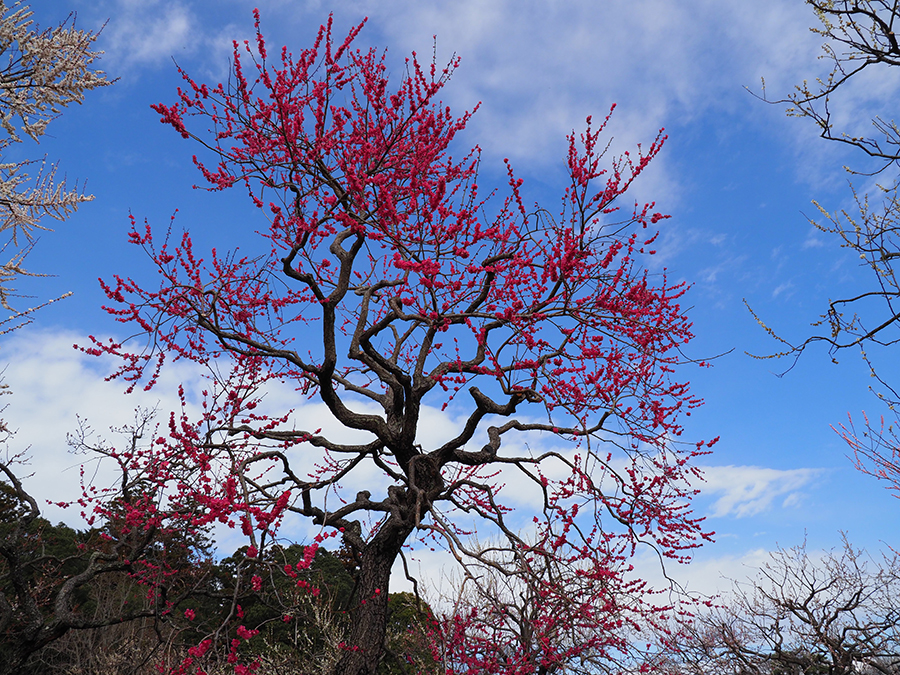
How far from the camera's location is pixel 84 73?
7.14 meters

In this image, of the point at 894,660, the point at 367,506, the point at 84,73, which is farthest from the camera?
the point at 367,506

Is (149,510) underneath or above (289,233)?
underneath

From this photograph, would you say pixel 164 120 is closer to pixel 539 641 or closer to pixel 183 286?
pixel 183 286

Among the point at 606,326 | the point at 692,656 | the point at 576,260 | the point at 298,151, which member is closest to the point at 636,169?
the point at 576,260

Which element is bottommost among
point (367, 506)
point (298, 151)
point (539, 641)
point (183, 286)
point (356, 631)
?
point (356, 631)

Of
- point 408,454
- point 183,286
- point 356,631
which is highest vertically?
point 183,286

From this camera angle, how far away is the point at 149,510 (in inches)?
274

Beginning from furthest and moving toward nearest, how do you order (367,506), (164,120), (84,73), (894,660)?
(367,506), (894,660), (84,73), (164,120)

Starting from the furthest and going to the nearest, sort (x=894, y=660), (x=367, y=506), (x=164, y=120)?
(x=367, y=506) → (x=894, y=660) → (x=164, y=120)

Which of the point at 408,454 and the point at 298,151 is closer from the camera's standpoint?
the point at 298,151

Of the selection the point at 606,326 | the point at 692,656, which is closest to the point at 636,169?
the point at 606,326

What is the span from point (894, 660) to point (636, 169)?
7184 mm

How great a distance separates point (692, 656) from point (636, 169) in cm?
697

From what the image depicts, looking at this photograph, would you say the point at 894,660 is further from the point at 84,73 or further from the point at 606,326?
the point at 84,73
